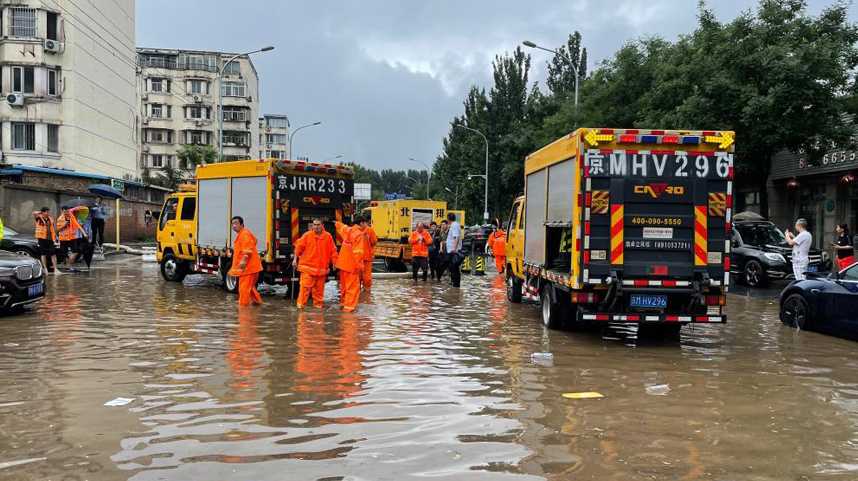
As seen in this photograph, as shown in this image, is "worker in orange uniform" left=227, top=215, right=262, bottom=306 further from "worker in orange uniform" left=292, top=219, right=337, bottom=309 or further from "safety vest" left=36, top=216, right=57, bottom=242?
"safety vest" left=36, top=216, right=57, bottom=242

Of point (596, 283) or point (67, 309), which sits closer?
point (596, 283)

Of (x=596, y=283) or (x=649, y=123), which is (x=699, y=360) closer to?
(x=596, y=283)

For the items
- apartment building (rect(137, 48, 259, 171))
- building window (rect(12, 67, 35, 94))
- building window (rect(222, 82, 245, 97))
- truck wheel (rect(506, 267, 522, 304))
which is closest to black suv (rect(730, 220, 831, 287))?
truck wheel (rect(506, 267, 522, 304))

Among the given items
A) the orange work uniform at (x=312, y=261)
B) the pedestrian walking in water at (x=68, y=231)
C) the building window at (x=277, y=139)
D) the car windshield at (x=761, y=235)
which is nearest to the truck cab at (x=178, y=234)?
the pedestrian walking in water at (x=68, y=231)

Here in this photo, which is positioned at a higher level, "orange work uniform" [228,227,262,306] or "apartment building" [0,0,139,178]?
"apartment building" [0,0,139,178]

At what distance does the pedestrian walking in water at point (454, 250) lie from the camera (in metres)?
18.0

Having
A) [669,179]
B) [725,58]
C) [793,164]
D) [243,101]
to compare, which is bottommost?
[669,179]

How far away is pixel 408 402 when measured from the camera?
19.9ft

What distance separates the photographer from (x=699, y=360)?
838cm

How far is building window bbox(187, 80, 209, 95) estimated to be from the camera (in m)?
72.4

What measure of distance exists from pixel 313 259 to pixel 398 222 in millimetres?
13122

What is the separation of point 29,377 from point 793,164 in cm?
2530

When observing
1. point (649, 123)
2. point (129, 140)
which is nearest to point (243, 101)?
point (129, 140)

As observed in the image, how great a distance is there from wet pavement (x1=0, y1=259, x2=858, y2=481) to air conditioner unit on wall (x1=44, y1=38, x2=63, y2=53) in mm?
32281
